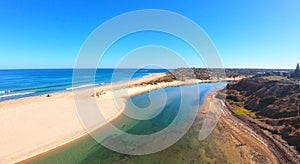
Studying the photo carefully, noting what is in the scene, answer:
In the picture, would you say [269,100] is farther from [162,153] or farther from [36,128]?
[36,128]

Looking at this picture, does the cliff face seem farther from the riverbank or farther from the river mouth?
the river mouth

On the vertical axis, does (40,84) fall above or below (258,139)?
above

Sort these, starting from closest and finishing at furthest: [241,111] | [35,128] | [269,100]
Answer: [35,128], [241,111], [269,100]

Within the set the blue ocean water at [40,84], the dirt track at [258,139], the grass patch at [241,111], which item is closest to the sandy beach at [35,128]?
the dirt track at [258,139]

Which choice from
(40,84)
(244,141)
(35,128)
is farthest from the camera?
(40,84)

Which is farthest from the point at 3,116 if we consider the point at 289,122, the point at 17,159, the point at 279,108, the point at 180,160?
the point at 279,108

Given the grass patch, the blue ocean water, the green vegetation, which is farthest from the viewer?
the blue ocean water

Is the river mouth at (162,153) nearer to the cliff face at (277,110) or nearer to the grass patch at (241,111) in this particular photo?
the cliff face at (277,110)

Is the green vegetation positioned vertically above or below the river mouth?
above

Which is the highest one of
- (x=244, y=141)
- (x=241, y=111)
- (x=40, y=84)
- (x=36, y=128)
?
(x=40, y=84)

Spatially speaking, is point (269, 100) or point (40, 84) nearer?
point (269, 100)

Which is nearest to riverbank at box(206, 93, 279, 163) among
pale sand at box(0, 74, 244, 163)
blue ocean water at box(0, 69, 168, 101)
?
pale sand at box(0, 74, 244, 163)

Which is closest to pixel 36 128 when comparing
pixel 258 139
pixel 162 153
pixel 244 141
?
pixel 162 153
